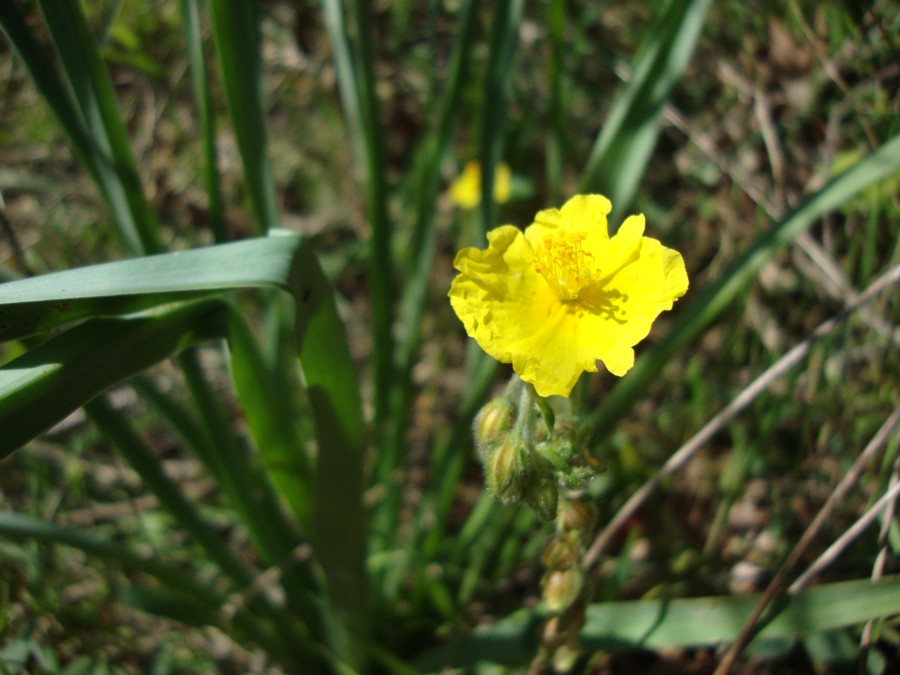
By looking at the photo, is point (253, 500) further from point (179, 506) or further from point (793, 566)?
point (793, 566)

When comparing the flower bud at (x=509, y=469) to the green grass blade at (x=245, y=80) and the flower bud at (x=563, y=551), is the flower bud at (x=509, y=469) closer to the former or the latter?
the flower bud at (x=563, y=551)

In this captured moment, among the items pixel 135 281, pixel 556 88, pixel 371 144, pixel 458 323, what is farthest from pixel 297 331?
pixel 458 323

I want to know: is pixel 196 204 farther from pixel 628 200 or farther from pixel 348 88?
pixel 628 200

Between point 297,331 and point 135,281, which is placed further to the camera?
point 297,331

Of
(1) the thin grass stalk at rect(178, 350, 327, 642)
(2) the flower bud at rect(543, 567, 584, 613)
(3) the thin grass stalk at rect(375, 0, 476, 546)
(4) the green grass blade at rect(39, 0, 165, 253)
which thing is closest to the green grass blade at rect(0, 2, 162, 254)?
(4) the green grass blade at rect(39, 0, 165, 253)

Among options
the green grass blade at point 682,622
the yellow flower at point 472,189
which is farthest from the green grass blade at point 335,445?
the yellow flower at point 472,189

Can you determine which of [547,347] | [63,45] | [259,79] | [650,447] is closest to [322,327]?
[547,347]

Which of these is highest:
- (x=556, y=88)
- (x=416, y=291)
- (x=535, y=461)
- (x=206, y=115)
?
Result: (x=206, y=115)
